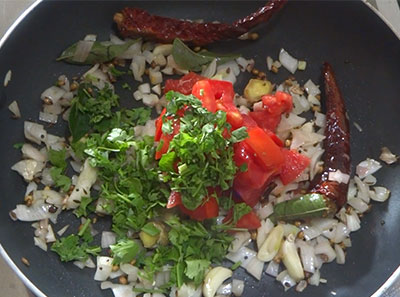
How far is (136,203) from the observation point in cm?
144

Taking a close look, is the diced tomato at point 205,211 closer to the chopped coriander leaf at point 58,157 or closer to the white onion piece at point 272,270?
the white onion piece at point 272,270

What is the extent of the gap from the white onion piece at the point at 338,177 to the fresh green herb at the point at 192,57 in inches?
15.5

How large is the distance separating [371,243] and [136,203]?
59 centimetres

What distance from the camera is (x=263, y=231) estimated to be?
1.51 metres

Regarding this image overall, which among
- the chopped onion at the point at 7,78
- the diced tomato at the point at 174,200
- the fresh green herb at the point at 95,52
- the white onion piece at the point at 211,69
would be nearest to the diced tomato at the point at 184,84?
the white onion piece at the point at 211,69

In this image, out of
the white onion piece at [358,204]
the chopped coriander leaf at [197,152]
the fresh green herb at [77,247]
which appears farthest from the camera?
the white onion piece at [358,204]

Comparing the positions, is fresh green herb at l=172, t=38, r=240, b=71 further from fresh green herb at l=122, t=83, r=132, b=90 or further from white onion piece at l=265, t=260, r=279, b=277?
white onion piece at l=265, t=260, r=279, b=277

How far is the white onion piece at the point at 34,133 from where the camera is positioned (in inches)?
59.6

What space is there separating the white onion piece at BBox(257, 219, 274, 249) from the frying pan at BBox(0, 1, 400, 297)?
94mm

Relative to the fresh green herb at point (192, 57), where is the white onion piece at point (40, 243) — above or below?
below

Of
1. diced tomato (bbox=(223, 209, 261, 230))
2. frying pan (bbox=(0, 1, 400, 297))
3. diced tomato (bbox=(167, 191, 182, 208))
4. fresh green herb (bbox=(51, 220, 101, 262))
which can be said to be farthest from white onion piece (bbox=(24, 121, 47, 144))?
diced tomato (bbox=(223, 209, 261, 230))

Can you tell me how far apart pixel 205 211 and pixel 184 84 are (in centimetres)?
34

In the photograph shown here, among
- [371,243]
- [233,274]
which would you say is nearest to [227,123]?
[233,274]

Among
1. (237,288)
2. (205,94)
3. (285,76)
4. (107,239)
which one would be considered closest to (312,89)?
(285,76)
